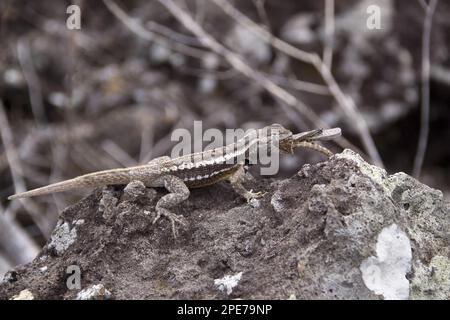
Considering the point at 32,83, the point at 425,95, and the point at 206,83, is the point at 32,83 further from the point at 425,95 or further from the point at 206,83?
the point at 425,95

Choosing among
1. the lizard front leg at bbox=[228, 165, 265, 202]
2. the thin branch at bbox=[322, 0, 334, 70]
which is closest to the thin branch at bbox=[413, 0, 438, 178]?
the thin branch at bbox=[322, 0, 334, 70]

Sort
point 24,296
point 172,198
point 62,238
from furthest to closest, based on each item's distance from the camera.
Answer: point 172,198 → point 62,238 → point 24,296

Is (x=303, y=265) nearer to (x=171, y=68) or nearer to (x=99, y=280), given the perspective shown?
(x=99, y=280)

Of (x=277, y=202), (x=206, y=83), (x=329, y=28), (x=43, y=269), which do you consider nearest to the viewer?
(x=277, y=202)

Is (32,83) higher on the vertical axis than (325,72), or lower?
higher

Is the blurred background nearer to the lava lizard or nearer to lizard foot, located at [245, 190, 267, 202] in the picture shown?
the lava lizard

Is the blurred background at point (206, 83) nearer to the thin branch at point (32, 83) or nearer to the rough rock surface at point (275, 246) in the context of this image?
the thin branch at point (32, 83)

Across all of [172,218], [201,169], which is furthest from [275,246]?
[201,169]
